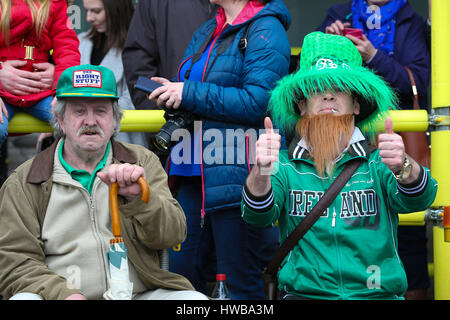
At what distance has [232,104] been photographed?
3.51 meters

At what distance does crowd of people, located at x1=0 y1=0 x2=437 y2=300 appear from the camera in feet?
9.77

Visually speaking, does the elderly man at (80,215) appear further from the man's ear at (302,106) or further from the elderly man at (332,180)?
the man's ear at (302,106)

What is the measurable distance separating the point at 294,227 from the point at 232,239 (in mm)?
477

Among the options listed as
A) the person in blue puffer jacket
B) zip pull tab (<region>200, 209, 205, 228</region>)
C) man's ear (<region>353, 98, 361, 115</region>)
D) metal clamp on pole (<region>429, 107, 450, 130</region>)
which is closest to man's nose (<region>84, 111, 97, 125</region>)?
the person in blue puffer jacket

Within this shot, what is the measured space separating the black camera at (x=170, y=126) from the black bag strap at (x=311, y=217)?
793mm

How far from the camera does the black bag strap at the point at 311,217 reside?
120 inches

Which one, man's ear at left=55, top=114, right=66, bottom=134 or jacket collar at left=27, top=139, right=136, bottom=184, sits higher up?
man's ear at left=55, top=114, right=66, bottom=134

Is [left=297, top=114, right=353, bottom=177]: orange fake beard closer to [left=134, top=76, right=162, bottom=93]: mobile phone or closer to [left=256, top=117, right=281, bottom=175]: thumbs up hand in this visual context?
[left=256, top=117, right=281, bottom=175]: thumbs up hand

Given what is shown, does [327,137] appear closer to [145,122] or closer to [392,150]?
[392,150]

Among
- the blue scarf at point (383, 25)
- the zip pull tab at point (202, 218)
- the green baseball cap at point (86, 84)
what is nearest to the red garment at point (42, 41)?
the green baseball cap at point (86, 84)

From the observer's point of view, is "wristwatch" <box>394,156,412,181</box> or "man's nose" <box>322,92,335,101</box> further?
"man's nose" <box>322,92,335,101</box>

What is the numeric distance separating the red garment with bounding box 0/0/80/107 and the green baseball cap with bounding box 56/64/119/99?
2.01 feet
